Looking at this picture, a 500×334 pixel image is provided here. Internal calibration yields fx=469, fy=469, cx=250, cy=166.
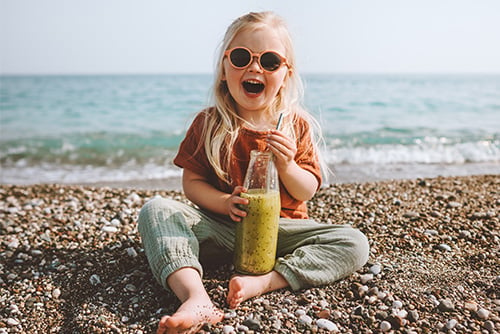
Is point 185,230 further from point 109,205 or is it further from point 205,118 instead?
point 109,205

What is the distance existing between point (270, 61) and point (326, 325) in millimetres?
1762

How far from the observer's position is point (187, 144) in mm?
3510

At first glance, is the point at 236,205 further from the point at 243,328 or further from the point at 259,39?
the point at 259,39

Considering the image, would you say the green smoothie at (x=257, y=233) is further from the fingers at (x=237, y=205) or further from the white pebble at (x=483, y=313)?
the white pebble at (x=483, y=313)

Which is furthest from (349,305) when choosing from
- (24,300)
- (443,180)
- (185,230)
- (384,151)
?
(384,151)

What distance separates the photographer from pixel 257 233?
2955 millimetres

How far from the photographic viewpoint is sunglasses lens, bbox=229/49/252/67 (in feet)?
10.6

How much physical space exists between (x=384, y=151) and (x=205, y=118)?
22.1ft

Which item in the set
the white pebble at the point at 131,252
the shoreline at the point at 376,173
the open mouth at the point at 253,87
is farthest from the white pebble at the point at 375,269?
the shoreline at the point at 376,173

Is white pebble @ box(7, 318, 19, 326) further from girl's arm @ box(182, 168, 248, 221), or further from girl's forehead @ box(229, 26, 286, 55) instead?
girl's forehead @ box(229, 26, 286, 55)

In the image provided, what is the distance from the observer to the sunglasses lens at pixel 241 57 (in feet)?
10.6

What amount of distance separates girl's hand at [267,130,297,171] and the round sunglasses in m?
0.59

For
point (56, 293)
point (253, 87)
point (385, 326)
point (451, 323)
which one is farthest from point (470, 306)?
point (56, 293)

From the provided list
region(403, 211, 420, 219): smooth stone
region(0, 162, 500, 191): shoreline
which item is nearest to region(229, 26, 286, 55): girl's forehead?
region(403, 211, 420, 219): smooth stone
